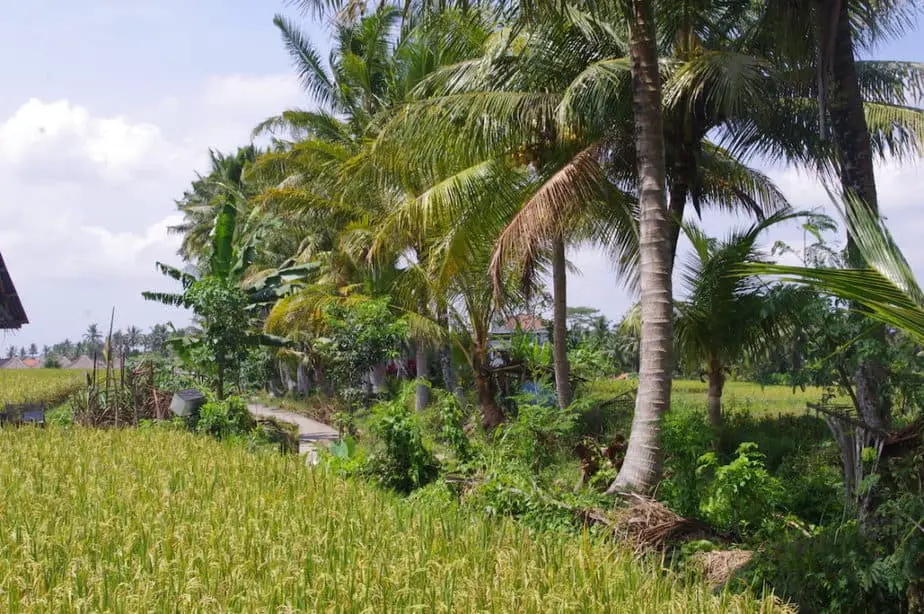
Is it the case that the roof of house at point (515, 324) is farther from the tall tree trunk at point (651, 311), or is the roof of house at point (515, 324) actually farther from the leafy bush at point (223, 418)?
the tall tree trunk at point (651, 311)

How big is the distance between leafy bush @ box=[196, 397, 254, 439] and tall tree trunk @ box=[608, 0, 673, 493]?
6269mm

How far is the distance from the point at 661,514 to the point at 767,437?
534 centimetres

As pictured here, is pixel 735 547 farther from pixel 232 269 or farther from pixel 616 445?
pixel 232 269

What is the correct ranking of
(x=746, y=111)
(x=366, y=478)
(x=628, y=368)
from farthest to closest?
1. (x=628, y=368)
2. (x=746, y=111)
3. (x=366, y=478)

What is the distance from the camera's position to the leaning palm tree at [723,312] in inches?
431

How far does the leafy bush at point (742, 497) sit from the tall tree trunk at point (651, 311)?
649 mm

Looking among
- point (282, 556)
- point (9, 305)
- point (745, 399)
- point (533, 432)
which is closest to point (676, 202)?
point (533, 432)

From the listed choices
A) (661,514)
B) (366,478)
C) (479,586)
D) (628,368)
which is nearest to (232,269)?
(366,478)

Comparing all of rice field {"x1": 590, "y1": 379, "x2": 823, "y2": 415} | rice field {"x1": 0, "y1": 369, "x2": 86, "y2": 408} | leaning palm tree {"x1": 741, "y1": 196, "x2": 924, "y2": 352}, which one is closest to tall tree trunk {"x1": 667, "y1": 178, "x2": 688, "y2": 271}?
rice field {"x1": 590, "y1": 379, "x2": 823, "y2": 415}

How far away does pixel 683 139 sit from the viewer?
11578mm

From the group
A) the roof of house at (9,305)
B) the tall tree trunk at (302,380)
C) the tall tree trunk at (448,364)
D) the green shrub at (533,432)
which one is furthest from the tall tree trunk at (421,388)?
the tall tree trunk at (302,380)

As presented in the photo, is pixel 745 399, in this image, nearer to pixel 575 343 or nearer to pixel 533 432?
pixel 575 343

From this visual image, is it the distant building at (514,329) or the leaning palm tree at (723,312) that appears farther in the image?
the distant building at (514,329)

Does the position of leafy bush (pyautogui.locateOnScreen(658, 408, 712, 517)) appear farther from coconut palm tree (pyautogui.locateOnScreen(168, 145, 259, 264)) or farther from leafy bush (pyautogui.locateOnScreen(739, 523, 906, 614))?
coconut palm tree (pyautogui.locateOnScreen(168, 145, 259, 264))
